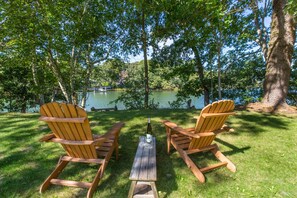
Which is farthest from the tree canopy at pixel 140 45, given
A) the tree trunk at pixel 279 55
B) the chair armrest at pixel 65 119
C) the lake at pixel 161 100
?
the chair armrest at pixel 65 119

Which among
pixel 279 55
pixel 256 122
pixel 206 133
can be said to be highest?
pixel 279 55

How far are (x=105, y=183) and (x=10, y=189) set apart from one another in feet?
4.22

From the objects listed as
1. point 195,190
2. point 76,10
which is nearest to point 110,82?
point 76,10

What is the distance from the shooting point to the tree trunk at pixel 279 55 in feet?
16.1

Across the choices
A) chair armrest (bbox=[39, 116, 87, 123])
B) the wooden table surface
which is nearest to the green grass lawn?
the wooden table surface

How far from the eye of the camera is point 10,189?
7.76 feet

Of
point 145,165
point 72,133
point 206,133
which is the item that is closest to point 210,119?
point 206,133

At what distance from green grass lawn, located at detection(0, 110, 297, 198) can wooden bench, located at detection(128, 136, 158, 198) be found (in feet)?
0.62

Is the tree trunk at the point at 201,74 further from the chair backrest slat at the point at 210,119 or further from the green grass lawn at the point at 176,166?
the chair backrest slat at the point at 210,119

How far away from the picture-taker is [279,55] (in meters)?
5.07

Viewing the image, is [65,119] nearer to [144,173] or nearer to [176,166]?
[144,173]

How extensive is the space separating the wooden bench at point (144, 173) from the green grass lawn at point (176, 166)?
0.62 feet

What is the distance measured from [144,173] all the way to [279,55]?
214 inches

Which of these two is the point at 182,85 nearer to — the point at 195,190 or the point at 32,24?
the point at 32,24
